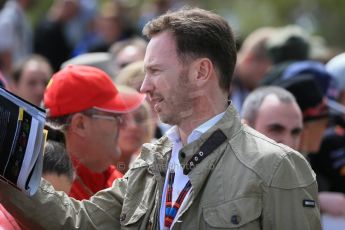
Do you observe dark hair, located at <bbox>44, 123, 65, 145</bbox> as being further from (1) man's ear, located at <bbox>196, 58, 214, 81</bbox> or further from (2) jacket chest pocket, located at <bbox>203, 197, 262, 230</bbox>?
(2) jacket chest pocket, located at <bbox>203, 197, 262, 230</bbox>

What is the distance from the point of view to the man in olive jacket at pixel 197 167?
12.3 feet

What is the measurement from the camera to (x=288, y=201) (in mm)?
3758

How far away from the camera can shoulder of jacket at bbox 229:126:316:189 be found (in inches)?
149

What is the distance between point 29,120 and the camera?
3783 millimetres

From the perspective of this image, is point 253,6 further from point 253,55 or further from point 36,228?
point 36,228

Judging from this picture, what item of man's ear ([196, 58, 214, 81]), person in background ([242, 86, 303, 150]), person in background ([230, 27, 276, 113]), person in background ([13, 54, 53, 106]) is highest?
man's ear ([196, 58, 214, 81])

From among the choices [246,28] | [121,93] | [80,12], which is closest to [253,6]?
[246,28]

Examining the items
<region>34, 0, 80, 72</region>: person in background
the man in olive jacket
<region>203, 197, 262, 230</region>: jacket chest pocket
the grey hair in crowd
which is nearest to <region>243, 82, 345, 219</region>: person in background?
the grey hair in crowd

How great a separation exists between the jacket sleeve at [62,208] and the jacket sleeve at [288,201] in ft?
2.76

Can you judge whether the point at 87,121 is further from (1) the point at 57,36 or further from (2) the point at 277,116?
(1) the point at 57,36

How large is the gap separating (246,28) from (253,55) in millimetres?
8470

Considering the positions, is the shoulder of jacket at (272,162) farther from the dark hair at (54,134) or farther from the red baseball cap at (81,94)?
the red baseball cap at (81,94)

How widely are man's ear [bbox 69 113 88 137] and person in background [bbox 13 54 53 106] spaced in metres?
3.89

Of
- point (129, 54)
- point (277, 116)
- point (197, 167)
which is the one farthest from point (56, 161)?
point (129, 54)
